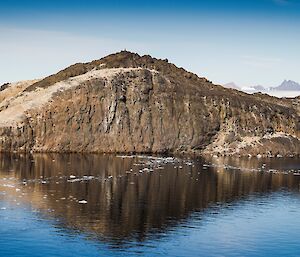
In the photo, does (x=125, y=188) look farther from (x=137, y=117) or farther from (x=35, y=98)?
(x=35, y=98)

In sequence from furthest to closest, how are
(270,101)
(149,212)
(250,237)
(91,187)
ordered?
(270,101) → (91,187) → (149,212) → (250,237)

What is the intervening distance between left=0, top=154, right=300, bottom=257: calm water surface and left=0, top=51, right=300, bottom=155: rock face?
22933mm

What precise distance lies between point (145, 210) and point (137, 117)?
71.2 metres

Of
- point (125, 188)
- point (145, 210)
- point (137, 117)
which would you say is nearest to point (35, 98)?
point (137, 117)

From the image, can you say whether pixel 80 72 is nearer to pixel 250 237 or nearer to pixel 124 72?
pixel 124 72

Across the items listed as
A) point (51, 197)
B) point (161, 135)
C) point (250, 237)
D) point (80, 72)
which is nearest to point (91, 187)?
point (51, 197)

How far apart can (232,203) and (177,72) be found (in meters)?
87.8

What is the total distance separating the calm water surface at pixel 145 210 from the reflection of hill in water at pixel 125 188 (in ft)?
0.33

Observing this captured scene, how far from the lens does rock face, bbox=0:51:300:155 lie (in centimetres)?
11956

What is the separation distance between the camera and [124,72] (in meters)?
133

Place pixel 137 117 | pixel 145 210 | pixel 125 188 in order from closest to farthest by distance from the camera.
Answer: pixel 145 210 < pixel 125 188 < pixel 137 117

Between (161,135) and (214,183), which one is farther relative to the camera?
(161,135)

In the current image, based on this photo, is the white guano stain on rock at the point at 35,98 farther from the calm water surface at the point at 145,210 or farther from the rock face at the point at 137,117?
the calm water surface at the point at 145,210

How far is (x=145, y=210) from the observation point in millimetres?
56219
